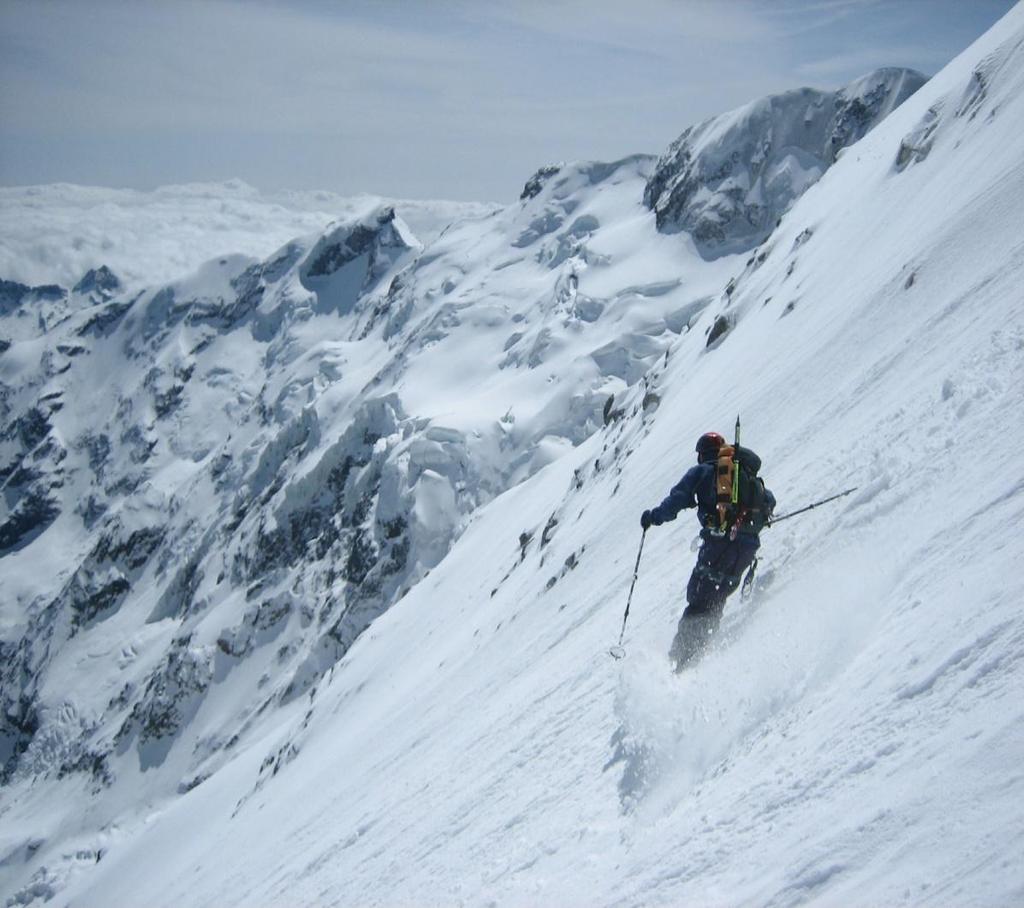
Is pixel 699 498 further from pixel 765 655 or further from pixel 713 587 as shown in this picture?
pixel 765 655

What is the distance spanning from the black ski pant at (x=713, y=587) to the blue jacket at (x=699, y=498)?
203 millimetres

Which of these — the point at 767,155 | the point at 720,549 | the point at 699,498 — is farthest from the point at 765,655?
the point at 767,155

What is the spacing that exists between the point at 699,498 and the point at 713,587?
40.4 inches

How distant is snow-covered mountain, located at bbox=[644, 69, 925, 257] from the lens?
299 ft

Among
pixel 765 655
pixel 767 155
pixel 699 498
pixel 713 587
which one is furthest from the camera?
pixel 767 155

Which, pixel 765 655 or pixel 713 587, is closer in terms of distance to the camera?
pixel 765 655

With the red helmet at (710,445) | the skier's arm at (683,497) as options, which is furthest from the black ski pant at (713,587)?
the red helmet at (710,445)

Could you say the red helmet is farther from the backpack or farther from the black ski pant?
the black ski pant

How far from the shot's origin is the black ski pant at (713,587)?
9195 millimetres

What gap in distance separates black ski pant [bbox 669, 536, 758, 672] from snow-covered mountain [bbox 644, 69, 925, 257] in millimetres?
88177

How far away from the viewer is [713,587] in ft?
30.3

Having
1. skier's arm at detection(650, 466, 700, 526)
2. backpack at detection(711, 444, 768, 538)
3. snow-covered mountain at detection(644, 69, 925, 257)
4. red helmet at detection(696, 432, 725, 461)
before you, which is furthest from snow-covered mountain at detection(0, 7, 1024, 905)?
snow-covered mountain at detection(644, 69, 925, 257)

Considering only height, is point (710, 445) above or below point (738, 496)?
above

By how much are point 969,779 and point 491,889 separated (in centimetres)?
493
